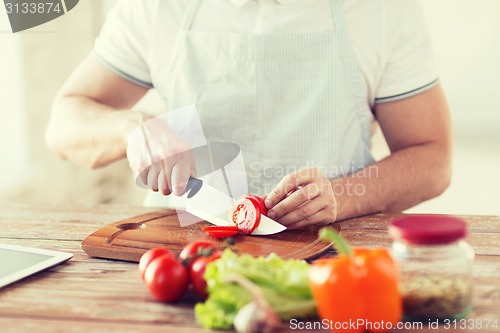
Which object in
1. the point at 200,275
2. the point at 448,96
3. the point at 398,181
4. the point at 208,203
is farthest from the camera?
the point at 448,96

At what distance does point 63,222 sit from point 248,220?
0.55m

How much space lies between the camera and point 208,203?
5.43 ft

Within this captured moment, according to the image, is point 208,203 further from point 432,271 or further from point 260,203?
point 432,271

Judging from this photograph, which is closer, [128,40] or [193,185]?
[193,185]

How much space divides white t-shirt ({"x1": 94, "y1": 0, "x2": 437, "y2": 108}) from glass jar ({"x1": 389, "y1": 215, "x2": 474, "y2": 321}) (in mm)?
1025

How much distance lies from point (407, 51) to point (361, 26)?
15cm

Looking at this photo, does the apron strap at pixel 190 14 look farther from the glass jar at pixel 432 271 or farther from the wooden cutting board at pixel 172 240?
the glass jar at pixel 432 271

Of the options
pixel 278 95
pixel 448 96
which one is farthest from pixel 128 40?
pixel 448 96

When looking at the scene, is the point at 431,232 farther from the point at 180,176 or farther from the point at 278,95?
the point at 278,95

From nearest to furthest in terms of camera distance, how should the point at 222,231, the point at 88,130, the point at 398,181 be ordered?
the point at 222,231 → the point at 398,181 → the point at 88,130

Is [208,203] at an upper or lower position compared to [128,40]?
→ lower

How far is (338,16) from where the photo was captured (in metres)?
1.96

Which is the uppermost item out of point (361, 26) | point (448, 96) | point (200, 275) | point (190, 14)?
point (190, 14)

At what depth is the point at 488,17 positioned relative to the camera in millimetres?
3207
